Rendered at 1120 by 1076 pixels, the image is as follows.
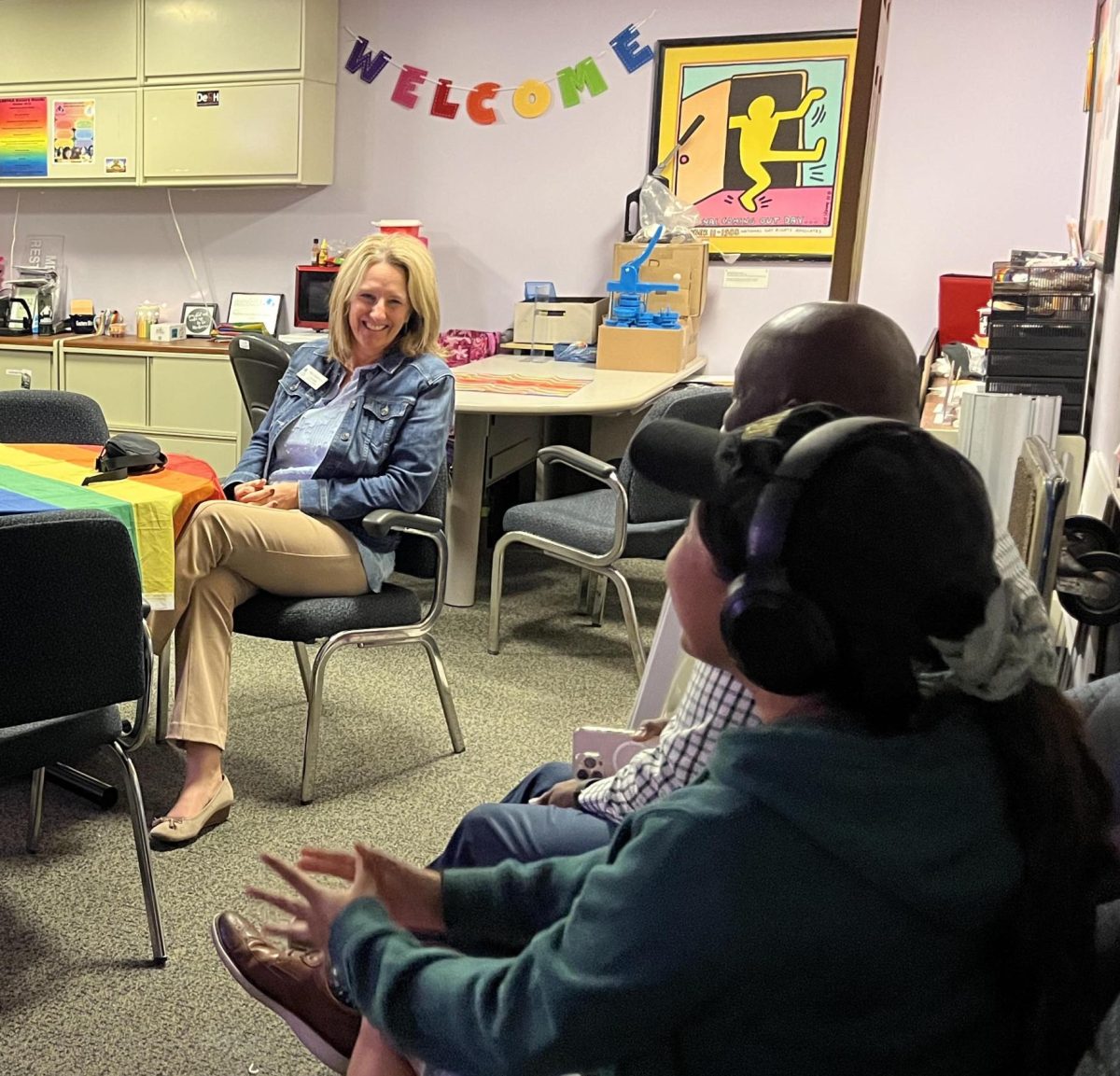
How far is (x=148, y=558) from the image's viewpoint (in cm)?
208

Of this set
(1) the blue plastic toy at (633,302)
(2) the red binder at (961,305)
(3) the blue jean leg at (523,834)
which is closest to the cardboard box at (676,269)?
(1) the blue plastic toy at (633,302)

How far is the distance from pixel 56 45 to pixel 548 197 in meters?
2.40

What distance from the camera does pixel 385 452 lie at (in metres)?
2.64

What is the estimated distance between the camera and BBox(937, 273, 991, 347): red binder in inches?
174

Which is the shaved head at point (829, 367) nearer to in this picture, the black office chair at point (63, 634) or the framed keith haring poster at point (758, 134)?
the black office chair at point (63, 634)

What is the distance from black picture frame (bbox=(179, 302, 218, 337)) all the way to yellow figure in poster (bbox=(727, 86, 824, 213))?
102 inches

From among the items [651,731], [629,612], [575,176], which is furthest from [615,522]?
[575,176]

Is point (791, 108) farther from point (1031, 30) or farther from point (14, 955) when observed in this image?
point (14, 955)

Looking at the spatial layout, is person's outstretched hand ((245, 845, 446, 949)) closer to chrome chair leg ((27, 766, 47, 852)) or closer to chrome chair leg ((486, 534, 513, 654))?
chrome chair leg ((27, 766, 47, 852))

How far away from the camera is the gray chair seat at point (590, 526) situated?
319 cm

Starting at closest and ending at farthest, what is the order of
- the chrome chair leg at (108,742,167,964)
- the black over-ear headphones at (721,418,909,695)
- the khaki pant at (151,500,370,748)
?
1. the black over-ear headphones at (721,418,909,695)
2. the chrome chair leg at (108,742,167,964)
3. the khaki pant at (151,500,370,748)

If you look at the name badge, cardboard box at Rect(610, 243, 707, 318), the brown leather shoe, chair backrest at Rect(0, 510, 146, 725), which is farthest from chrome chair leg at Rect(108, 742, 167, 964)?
cardboard box at Rect(610, 243, 707, 318)

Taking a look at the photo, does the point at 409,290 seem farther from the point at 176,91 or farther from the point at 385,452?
the point at 176,91

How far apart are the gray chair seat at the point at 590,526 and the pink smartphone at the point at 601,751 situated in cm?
150
